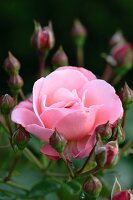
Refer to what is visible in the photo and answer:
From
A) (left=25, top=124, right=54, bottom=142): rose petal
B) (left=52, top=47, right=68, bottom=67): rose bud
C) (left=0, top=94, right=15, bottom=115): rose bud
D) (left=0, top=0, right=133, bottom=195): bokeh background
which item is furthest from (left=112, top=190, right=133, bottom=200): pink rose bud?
(left=0, top=0, right=133, bottom=195): bokeh background

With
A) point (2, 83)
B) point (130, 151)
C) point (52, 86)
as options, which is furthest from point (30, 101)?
point (2, 83)

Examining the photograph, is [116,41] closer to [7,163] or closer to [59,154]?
[7,163]

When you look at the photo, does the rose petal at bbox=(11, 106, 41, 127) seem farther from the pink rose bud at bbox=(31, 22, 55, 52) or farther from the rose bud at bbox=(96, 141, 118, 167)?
the pink rose bud at bbox=(31, 22, 55, 52)

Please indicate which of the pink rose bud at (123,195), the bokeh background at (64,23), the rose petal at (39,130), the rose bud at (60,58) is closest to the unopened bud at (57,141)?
the rose petal at (39,130)

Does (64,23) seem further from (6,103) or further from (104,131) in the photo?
(104,131)

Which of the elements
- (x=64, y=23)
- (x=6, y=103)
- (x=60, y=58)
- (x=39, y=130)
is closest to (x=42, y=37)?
(x=60, y=58)

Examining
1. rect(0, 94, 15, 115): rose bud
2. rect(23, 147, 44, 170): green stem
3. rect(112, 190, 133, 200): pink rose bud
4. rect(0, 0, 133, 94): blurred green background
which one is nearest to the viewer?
rect(112, 190, 133, 200): pink rose bud

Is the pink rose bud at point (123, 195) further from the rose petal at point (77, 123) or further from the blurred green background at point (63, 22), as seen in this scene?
the blurred green background at point (63, 22)
